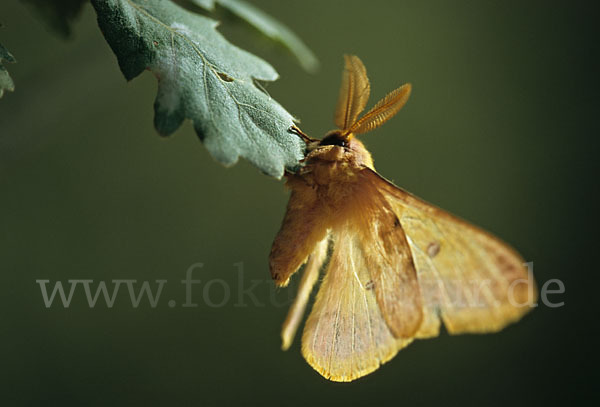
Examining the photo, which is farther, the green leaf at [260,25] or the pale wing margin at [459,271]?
the green leaf at [260,25]

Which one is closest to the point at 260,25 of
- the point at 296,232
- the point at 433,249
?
the point at 296,232

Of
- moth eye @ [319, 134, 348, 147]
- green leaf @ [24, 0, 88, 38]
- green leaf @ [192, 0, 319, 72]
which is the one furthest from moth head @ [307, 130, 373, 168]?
green leaf @ [24, 0, 88, 38]

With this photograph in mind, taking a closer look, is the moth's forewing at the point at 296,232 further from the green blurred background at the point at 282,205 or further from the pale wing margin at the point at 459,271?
the green blurred background at the point at 282,205

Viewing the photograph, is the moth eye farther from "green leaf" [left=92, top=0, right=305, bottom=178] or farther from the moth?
"green leaf" [left=92, top=0, right=305, bottom=178]

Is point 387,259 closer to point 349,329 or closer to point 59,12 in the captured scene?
point 349,329

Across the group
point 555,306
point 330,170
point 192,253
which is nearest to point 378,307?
point 330,170

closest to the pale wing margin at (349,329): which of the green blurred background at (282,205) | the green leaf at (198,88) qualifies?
the green leaf at (198,88)
